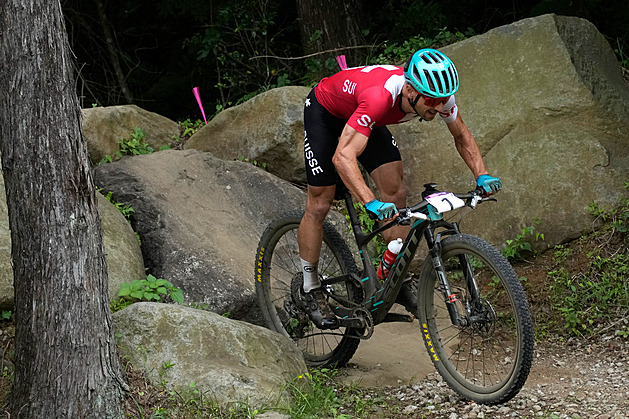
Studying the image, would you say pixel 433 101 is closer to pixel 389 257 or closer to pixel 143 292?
pixel 389 257

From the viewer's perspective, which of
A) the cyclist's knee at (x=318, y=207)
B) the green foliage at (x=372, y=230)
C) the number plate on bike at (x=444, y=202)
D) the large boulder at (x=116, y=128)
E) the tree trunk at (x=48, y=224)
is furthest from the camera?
the large boulder at (x=116, y=128)

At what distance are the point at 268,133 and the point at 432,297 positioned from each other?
343cm

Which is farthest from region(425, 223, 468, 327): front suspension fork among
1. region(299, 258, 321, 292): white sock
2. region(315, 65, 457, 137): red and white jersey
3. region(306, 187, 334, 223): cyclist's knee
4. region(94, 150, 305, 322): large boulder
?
region(94, 150, 305, 322): large boulder

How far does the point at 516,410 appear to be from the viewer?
4.02 m

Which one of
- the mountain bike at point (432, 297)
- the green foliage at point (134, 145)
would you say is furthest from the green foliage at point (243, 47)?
the mountain bike at point (432, 297)

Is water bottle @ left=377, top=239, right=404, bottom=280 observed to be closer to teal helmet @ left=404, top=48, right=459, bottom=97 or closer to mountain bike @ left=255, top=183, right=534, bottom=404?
mountain bike @ left=255, top=183, right=534, bottom=404

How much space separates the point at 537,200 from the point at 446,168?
0.87 metres

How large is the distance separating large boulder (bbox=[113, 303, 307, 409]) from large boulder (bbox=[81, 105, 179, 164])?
333 cm

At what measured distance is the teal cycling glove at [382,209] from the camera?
3736 mm

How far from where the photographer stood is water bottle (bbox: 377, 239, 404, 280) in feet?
14.8

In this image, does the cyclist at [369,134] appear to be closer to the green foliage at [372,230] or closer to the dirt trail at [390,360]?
the dirt trail at [390,360]

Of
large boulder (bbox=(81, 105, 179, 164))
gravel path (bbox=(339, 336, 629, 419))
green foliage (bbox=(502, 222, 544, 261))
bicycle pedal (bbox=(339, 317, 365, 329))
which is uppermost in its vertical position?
large boulder (bbox=(81, 105, 179, 164))

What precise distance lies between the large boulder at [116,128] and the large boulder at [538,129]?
8.59ft

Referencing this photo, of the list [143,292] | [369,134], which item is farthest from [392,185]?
[143,292]
